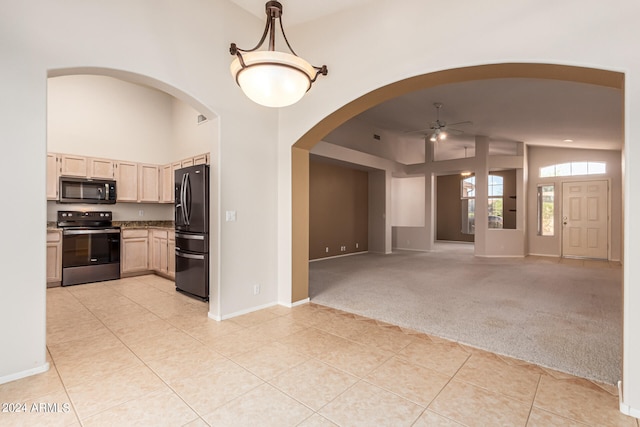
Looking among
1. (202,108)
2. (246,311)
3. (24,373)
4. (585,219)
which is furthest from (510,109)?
(24,373)

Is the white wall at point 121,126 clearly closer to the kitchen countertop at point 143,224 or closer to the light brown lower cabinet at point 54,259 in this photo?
the kitchen countertop at point 143,224

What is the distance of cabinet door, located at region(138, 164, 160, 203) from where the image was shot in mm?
6160

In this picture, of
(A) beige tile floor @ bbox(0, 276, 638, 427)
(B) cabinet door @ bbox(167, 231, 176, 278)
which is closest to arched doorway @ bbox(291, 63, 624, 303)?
(A) beige tile floor @ bbox(0, 276, 638, 427)

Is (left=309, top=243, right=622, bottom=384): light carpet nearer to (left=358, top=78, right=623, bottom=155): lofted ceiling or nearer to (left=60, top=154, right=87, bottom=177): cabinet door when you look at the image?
(left=358, top=78, right=623, bottom=155): lofted ceiling

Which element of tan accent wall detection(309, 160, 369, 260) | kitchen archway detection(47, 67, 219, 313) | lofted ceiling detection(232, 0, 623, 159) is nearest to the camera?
kitchen archway detection(47, 67, 219, 313)

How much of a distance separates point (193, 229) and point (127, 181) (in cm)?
296

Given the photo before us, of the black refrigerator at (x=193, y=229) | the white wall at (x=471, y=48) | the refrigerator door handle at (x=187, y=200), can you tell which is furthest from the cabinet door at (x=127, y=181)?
the white wall at (x=471, y=48)

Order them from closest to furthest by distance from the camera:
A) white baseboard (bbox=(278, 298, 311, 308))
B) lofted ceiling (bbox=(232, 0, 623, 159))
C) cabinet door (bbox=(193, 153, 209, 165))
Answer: lofted ceiling (bbox=(232, 0, 623, 159)), white baseboard (bbox=(278, 298, 311, 308)), cabinet door (bbox=(193, 153, 209, 165))

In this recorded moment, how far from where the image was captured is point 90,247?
17.6 feet

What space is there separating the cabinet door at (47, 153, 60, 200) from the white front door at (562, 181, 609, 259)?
39.4 ft

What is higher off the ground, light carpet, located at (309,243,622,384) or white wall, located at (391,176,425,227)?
white wall, located at (391,176,425,227)

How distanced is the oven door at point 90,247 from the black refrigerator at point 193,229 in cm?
205

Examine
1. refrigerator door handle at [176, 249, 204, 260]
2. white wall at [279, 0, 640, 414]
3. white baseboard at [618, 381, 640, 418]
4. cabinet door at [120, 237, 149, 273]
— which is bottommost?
white baseboard at [618, 381, 640, 418]

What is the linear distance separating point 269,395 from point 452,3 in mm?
3499
